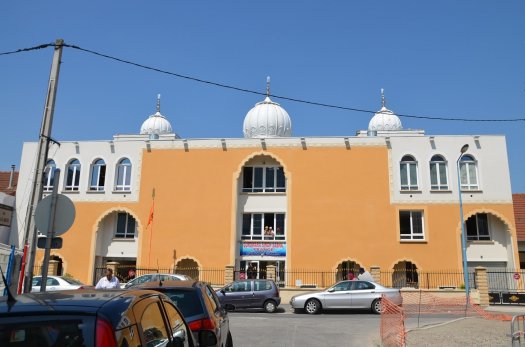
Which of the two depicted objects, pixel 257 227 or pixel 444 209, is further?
pixel 257 227

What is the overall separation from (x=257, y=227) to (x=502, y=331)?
1926cm

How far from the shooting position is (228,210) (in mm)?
29391

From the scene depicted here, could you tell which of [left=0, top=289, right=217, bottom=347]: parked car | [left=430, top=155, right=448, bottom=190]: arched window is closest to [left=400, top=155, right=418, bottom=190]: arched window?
[left=430, top=155, right=448, bottom=190]: arched window

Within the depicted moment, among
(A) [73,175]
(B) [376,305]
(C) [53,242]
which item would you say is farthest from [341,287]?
(A) [73,175]

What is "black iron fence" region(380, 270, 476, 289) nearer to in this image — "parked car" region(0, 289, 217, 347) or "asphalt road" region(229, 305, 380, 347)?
"asphalt road" region(229, 305, 380, 347)

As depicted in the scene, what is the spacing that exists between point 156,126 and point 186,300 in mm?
37286

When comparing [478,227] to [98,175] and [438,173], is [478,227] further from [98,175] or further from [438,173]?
[98,175]

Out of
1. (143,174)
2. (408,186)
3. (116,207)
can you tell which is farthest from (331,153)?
(116,207)

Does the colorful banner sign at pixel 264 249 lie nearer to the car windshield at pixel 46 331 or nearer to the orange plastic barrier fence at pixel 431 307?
the orange plastic barrier fence at pixel 431 307

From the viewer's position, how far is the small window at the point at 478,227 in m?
28.5

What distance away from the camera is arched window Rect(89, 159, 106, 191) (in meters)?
31.2

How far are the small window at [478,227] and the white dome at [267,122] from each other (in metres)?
13.8

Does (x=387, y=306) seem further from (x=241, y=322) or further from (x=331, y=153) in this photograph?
(x=331, y=153)

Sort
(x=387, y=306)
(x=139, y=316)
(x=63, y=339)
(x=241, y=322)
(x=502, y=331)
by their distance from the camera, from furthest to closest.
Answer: (x=241, y=322) < (x=387, y=306) < (x=502, y=331) < (x=139, y=316) < (x=63, y=339)
